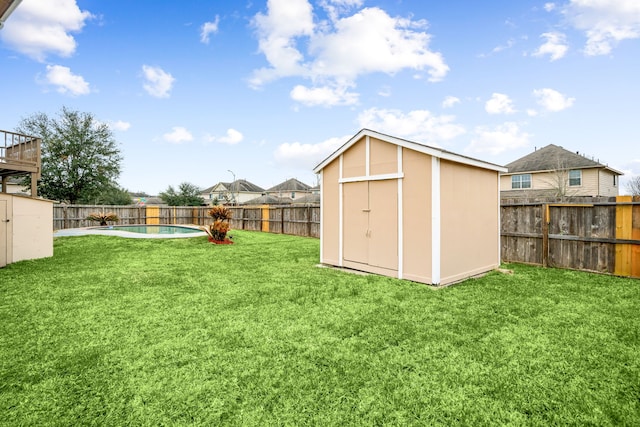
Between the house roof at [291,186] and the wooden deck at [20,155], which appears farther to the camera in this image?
the house roof at [291,186]

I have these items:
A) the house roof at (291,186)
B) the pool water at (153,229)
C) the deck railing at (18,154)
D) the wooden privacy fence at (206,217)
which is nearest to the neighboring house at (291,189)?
the house roof at (291,186)

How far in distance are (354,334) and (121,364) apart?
2346 mm

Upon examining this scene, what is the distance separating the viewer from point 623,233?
5.99 metres

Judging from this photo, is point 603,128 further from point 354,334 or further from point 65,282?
point 65,282

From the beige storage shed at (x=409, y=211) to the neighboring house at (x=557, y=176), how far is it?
1833cm

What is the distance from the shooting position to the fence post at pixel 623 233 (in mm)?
5938

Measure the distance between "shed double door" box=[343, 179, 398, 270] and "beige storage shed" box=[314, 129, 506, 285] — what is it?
0.02 meters

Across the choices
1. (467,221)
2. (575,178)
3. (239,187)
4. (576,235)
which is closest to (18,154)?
(467,221)

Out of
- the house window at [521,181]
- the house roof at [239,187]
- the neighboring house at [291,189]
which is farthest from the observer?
the neighboring house at [291,189]

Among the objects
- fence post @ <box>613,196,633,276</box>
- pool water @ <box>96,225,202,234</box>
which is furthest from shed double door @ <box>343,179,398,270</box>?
pool water @ <box>96,225,202,234</box>

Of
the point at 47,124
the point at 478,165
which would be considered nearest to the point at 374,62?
the point at 478,165

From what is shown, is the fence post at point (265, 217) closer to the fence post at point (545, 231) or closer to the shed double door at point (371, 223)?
the shed double door at point (371, 223)

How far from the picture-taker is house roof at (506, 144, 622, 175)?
20438 millimetres

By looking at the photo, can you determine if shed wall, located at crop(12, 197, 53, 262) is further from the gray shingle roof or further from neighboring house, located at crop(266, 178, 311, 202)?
neighboring house, located at crop(266, 178, 311, 202)
